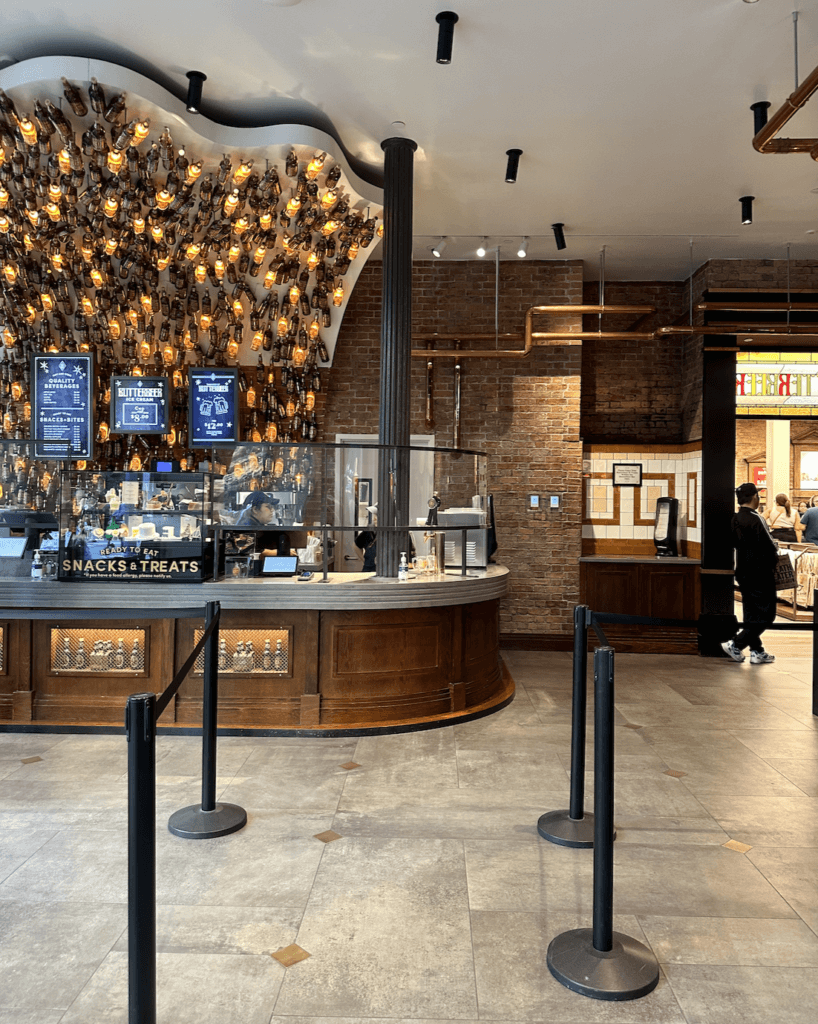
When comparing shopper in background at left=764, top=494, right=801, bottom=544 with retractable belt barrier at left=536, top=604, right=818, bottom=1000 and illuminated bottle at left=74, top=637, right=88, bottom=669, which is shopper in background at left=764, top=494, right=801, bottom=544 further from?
retractable belt barrier at left=536, top=604, right=818, bottom=1000

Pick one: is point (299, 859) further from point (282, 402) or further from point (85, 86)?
point (282, 402)

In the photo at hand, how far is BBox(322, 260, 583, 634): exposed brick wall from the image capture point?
8.45m

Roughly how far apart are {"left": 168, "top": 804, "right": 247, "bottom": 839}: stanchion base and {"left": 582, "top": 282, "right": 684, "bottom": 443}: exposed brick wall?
654 cm

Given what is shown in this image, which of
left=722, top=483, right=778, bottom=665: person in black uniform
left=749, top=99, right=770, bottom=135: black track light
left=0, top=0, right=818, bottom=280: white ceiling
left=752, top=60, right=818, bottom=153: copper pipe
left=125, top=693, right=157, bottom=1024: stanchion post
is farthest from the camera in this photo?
left=722, top=483, right=778, bottom=665: person in black uniform

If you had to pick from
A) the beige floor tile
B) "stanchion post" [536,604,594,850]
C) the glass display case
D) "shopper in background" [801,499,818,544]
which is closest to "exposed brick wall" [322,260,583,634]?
the glass display case

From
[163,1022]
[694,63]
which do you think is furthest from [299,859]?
[694,63]

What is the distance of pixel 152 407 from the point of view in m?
7.81

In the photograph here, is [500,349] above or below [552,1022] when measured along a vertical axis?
above

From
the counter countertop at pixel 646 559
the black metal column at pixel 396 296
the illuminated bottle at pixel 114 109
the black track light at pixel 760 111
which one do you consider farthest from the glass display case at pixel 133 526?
the counter countertop at pixel 646 559

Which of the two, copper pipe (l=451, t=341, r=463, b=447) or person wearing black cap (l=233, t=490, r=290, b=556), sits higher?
copper pipe (l=451, t=341, r=463, b=447)

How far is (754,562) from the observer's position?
7.44 metres

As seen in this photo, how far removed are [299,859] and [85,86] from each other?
4.78 m

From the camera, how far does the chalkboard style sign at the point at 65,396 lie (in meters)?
7.85

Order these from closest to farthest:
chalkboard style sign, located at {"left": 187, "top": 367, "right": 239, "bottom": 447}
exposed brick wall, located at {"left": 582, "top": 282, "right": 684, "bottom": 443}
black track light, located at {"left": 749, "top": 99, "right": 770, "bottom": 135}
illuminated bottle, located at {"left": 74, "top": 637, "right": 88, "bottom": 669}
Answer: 1. illuminated bottle, located at {"left": 74, "top": 637, "right": 88, "bottom": 669}
2. black track light, located at {"left": 749, "top": 99, "right": 770, "bottom": 135}
3. chalkboard style sign, located at {"left": 187, "top": 367, "right": 239, "bottom": 447}
4. exposed brick wall, located at {"left": 582, "top": 282, "right": 684, "bottom": 443}
